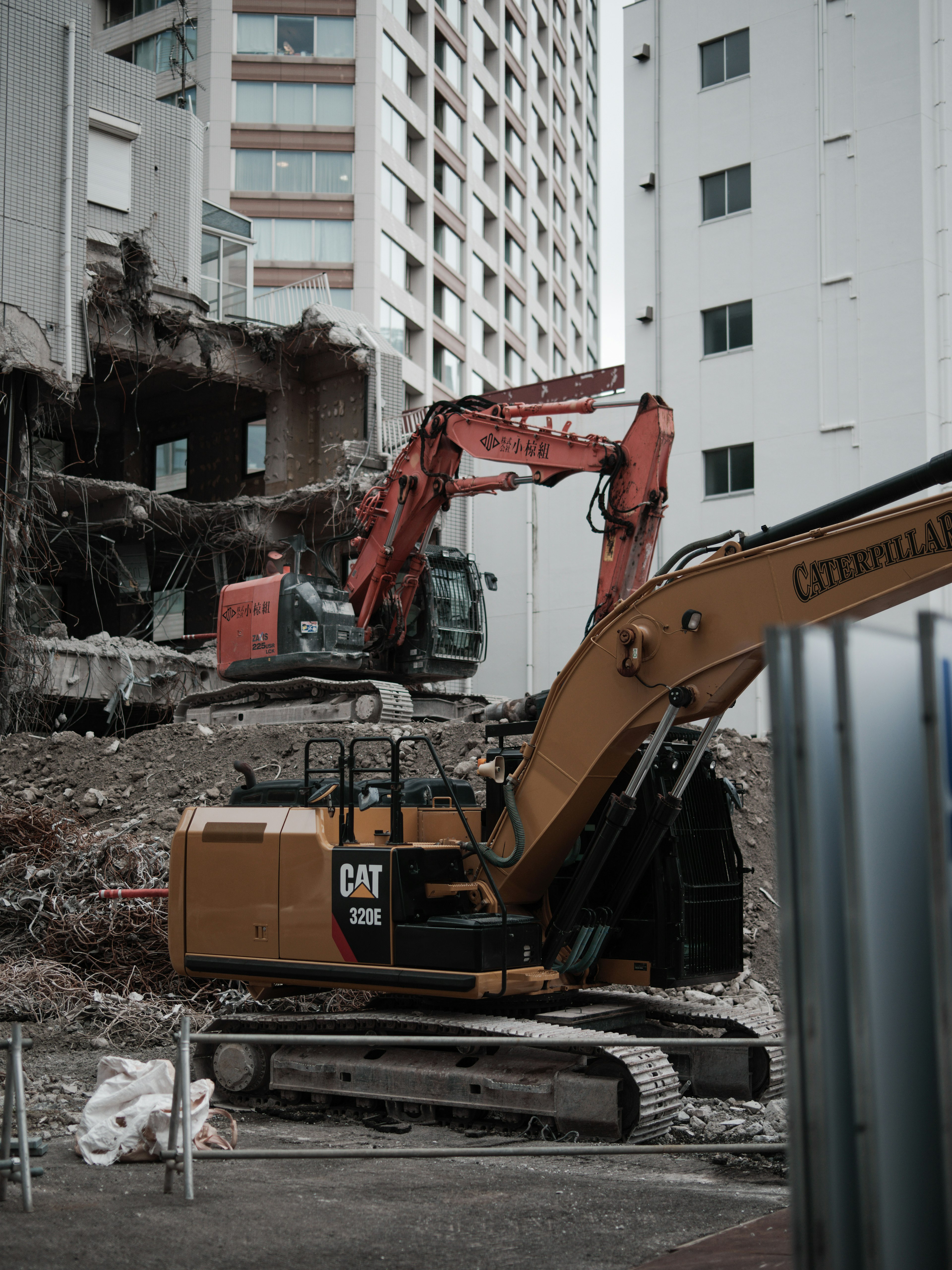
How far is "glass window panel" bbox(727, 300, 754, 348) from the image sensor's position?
24.1 metres

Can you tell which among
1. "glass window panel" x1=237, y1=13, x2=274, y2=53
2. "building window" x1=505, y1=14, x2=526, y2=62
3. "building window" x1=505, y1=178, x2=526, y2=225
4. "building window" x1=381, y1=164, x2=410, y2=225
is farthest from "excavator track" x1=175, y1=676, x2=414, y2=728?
"building window" x1=505, y1=14, x2=526, y2=62

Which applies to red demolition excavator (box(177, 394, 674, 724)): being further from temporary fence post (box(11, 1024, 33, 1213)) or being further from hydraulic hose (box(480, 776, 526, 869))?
temporary fence post (box(11, 1024, 33, 1213))

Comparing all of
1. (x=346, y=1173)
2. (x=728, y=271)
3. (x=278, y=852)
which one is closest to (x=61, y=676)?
(x=728, y=271)

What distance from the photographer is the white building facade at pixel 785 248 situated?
2214cm

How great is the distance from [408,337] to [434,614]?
93.2 feet

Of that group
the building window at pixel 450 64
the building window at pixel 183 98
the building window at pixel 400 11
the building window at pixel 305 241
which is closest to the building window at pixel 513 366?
the building window at pixel 450 64

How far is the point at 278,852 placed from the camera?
878 cm

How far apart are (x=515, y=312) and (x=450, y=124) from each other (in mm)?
8409

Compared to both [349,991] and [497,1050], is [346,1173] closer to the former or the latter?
[497,1050]

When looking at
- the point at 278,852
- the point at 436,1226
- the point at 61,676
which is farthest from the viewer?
the point at 61,676

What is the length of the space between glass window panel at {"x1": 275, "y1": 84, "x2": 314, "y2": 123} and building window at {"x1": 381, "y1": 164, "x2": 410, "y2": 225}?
10.5 ft

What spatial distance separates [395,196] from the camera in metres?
44.1

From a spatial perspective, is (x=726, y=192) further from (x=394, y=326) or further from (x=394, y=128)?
(x=394, y=128)

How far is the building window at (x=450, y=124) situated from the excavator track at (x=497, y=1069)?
43528 millimetres
